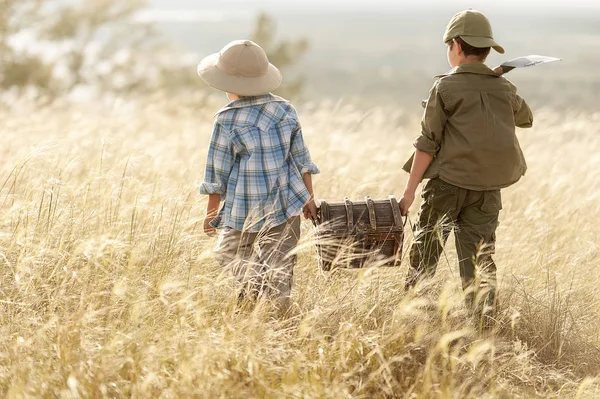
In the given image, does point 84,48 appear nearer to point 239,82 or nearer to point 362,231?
point 239,82

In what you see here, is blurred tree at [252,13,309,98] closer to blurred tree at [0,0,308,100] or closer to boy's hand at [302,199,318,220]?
blurred tree at [0,0,308,100]

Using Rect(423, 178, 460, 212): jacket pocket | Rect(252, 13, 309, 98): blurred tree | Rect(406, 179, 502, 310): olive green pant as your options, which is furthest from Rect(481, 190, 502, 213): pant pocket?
Rect(252, 13, 309, 98): blurred tree

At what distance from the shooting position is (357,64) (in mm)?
119375

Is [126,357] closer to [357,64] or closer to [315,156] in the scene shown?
[315,156]

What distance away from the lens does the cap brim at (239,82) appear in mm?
3764

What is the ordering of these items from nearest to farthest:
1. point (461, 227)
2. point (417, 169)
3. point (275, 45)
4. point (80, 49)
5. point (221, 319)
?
point (221, 319) < point (417, 169) < point (461, 227) < point (80, 49) < point (275, 45)

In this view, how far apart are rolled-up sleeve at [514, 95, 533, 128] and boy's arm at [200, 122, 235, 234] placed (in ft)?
4.89

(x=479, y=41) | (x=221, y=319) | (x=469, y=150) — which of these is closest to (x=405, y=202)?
(x=469, y=150)

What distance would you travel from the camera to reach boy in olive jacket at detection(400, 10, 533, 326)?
385 cm

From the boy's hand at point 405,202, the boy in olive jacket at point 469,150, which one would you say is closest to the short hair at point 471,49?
the boy in olive jacket at point 469,150

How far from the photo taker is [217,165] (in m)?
3.78

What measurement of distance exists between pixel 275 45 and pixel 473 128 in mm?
24832

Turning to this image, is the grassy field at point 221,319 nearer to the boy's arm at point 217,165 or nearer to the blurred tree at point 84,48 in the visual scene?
the boy's arm at point 217,165

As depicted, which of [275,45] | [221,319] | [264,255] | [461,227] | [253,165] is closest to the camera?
[221,319]
